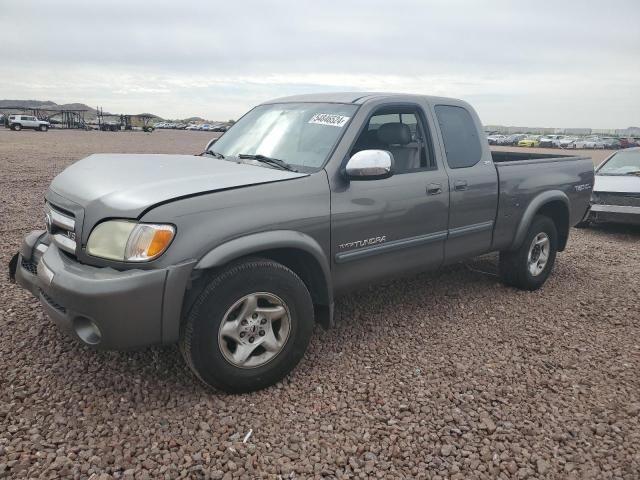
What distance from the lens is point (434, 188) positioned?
391 cm

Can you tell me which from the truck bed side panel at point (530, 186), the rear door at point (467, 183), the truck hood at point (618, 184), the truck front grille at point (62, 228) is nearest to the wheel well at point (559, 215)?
the truck bed side panel at point (530, 186)

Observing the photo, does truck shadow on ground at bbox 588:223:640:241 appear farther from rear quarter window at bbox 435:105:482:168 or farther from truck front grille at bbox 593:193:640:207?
rear quarter window at bbox 435:105:482:168

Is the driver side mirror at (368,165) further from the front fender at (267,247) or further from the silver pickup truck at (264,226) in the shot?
the front fender at (267,247)

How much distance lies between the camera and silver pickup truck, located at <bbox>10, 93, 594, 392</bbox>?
2609mm

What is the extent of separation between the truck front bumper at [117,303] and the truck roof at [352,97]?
75.7 inches

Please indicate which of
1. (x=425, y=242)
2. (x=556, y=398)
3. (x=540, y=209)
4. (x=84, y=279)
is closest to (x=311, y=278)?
(x=425, y=242)

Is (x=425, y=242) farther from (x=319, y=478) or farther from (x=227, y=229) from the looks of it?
(x=319, y=478)

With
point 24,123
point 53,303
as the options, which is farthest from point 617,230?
point 24,123

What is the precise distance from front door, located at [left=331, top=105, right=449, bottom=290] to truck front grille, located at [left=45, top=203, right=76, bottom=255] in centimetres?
152

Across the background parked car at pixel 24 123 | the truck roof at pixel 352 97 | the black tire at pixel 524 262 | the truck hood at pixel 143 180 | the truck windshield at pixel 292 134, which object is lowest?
the black tire at pixel 524 262

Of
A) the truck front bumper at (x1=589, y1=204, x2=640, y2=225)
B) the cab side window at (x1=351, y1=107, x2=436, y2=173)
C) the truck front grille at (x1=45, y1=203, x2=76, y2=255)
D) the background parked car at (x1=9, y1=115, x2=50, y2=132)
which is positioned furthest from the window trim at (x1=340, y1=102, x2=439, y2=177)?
the background parked car at (x1=9, y1=115, x2=50, y2=132)

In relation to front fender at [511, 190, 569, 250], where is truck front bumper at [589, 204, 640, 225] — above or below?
below

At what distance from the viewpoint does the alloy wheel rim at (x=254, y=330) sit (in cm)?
288

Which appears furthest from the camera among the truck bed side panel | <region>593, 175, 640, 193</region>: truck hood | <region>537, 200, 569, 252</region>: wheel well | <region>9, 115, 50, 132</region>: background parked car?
<region>9, 115, 50, 132</region>: background parked car
